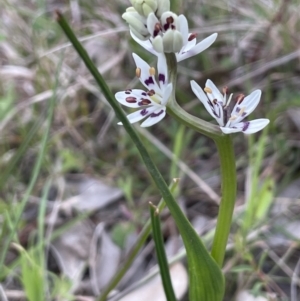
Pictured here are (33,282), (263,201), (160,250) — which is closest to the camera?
(160,250)

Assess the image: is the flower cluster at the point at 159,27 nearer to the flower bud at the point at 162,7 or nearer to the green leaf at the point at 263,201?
the flower bud at the point at 162,7

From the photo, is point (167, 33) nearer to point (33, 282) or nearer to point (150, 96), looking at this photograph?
point (150, 96)

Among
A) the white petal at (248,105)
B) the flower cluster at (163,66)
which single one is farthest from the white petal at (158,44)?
the white petal at (248,105)

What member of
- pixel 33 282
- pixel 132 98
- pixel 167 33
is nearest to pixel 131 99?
pixel 132 98

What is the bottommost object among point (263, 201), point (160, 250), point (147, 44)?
point (263, 201)

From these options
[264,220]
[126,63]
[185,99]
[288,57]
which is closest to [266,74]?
[288,57]

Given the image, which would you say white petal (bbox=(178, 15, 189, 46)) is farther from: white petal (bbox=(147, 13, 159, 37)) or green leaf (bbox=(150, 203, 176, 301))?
green leaf (bbox=(150, 203, 176, 301))

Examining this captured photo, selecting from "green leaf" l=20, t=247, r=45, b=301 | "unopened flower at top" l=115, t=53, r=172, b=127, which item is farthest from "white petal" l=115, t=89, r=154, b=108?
"green leaf" l=20, t=247, r=45, b=301
